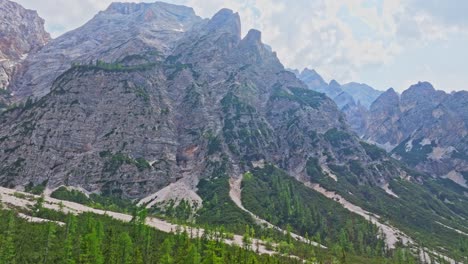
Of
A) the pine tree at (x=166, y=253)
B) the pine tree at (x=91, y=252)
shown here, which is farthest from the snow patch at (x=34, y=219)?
the pine tree at (x=91, y=252)

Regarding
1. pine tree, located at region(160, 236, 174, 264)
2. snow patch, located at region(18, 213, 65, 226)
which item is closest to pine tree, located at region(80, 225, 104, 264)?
pine tree, located at region(160, 236, 174, 264)

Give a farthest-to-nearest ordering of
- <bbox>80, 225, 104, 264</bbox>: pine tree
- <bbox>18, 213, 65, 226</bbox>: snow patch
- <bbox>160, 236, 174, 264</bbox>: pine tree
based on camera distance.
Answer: <bbox>18, 213, 65, 226</bbox>: snow patch → <bbox>160, 236, 174, 264</bbox>: pine tree → <bbox>80, 225, 104, 264</bbox>: pine tree

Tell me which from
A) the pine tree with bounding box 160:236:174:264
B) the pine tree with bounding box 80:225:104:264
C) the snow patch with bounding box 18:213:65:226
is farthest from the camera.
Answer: the snow patch with bounding box 18:213:65:226

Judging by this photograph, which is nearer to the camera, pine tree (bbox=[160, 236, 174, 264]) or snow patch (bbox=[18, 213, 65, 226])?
pine tree (bbox=[160, 236, 174, 264])

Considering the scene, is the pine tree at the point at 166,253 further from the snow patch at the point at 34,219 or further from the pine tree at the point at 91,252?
the snow patch at the point at 34,219

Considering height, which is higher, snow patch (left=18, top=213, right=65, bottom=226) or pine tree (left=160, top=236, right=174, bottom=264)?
snow patch (left=18, top=213, right=65, bottom=226)

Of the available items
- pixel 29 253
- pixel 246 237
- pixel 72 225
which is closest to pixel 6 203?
pixel 72 225

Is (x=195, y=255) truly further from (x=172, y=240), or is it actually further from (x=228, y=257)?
(x=172, y=240)

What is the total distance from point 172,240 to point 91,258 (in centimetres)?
4494

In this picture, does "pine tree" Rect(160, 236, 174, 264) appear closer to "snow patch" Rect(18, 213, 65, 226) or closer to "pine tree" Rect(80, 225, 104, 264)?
"pine tree" Rect(80, 225, 104, 264)

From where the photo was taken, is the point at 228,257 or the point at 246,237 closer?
the point at 228,257

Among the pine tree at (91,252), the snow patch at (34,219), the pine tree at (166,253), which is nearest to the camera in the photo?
the pine tree at (91,252)

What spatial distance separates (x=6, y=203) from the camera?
190 metres

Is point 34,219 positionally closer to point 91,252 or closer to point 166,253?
point 91,252
